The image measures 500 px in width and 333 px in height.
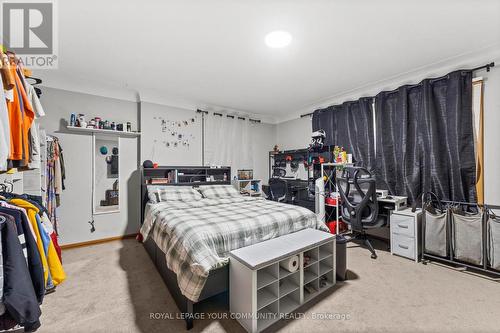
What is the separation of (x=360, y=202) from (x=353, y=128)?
5.41 feet

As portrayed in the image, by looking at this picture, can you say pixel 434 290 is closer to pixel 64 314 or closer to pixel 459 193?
pixel 459 193

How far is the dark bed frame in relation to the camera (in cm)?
175

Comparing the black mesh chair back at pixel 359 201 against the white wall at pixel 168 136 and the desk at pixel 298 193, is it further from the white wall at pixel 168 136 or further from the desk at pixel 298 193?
the white wall at pixel 168 136

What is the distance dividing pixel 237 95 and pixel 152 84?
148 cm

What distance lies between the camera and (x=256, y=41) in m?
2.32

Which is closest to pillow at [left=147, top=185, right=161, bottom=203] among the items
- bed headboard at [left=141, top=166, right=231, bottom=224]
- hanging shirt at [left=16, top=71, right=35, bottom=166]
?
bed headboard at [left=141, top=166, right=231, bottom=224]

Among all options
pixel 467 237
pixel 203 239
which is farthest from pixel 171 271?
pixel 467 237

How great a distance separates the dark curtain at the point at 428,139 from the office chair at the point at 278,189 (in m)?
1.70

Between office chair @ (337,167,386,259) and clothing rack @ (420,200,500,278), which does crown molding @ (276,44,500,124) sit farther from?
clothing rack @ (420,200,500,278)

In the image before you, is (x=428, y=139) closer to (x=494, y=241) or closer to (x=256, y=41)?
(x=494, y=241)

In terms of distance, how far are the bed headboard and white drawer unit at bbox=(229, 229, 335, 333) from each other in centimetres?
244

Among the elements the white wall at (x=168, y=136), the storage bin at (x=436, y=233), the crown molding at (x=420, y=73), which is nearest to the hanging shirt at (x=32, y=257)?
the white wall at (x=168, y=136)

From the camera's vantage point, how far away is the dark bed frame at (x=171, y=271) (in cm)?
175

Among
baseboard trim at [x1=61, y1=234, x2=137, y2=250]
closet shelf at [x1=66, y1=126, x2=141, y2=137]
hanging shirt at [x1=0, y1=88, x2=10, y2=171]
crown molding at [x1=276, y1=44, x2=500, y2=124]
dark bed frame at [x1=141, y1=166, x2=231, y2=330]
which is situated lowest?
baseboard trim at [x1=61, y1=234, x2=137, y2=250]
